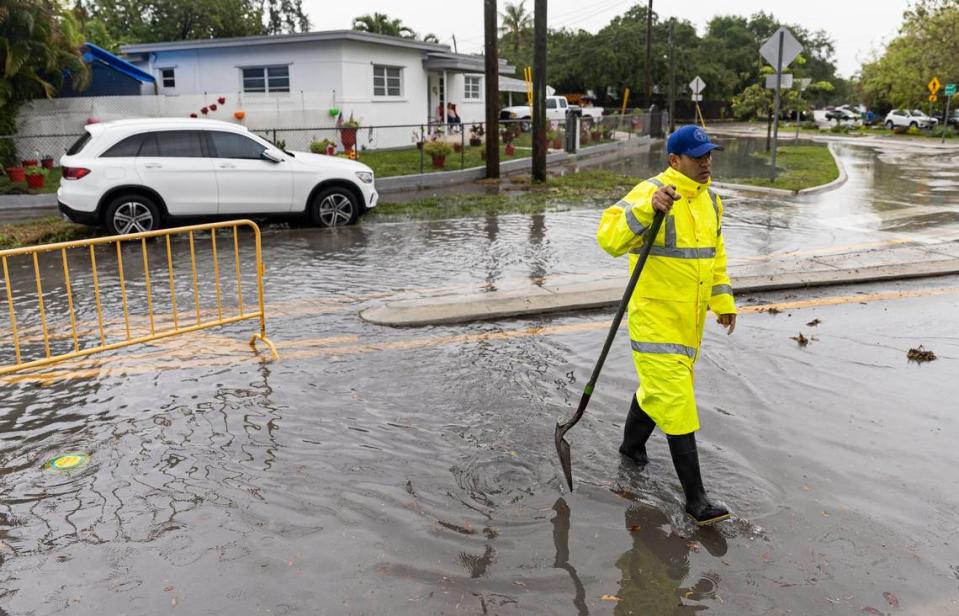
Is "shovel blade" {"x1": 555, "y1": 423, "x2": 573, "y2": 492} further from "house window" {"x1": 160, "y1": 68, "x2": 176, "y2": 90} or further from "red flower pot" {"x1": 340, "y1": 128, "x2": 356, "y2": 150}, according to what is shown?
"house window" {"x1": 160, "y1": 68, "x2": 176, "y2": 90}

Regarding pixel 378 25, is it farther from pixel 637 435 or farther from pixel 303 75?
pixel 637 435

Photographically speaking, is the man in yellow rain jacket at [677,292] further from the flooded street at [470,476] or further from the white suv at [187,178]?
the white suv at [187,178]

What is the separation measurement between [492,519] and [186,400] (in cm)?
250

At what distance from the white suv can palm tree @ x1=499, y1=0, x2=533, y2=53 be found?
6293 centimetres

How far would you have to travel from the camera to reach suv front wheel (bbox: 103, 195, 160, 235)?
11242 mm

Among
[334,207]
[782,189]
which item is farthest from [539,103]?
[334,207]

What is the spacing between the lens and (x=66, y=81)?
920 inches

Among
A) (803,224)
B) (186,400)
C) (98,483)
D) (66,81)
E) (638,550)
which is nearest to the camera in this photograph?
(638,550)

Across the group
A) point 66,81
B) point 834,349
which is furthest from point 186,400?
point 66,81

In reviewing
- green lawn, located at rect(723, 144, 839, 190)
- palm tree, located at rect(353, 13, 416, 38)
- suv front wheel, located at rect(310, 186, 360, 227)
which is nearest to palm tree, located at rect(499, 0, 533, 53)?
palm tree, located at rect(353, 13, 416, 38)

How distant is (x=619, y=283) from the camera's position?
8375mm

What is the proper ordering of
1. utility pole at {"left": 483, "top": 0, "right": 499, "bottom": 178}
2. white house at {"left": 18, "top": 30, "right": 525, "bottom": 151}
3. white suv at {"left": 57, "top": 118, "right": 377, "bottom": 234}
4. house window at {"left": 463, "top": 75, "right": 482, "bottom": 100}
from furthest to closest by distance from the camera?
house window at {"left": 463, "top": 75, "right": 482, "bottom": 100} < white house at {"left": 18, "top": 30, "right": 525, "bottom": 151} < utility pole at {"left": 483, "top": 0, "right": 499, "bottom": 178} < white suv at {"left": 57, "top": 118, "right": 377, "bottom": 234}

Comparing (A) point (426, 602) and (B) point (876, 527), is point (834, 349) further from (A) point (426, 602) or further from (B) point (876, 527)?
(A) point (426, 602)

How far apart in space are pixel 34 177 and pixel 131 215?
22.5 feet
